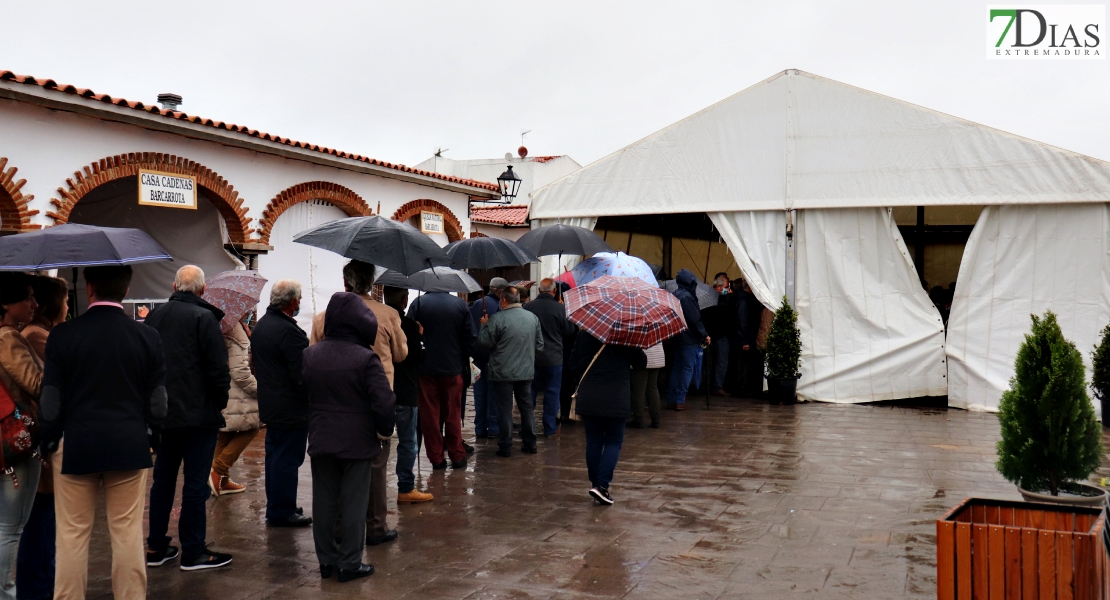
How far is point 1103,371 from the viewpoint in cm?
1062

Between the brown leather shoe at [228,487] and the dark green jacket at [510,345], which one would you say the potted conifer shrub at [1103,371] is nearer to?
the dark green jacket at [510,345]

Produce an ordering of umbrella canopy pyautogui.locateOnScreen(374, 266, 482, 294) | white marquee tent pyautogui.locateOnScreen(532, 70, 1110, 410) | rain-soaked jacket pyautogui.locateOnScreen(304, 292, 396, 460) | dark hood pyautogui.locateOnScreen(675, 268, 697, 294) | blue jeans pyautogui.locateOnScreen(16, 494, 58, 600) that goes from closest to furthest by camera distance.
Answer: blue jeans pyautogui.locateOnScreen(16, 494, 58, 600), rain-soaked jacket pyautogui.locateOnScreen(304, 292, 396, 460), umbrella canopy pyautogui.locateOnScreen(374, 266, 482, 294), white marquee tent pyautogui.locateOnScreen(532, 70, 1110, 410), dark hood pyautogui.locateOnScreen(675, 268, 697, 294)

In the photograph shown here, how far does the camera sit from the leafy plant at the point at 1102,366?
10.6 metres

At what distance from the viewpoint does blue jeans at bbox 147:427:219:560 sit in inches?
201

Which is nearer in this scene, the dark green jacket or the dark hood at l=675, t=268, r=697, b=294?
the dark green jacket

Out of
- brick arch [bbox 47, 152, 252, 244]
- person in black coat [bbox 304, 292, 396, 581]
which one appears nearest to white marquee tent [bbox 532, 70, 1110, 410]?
brick arch [bbox 47, 152, 252, 244]

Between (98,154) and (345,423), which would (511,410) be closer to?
(345,423)

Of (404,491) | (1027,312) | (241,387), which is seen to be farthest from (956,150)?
(241,387)

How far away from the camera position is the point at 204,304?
206 inches

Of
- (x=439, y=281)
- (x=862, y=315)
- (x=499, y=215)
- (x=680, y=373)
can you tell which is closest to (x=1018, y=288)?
(x=862, y=315)

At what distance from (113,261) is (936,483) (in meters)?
6.37

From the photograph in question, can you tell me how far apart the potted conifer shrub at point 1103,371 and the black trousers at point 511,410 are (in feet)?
22.8

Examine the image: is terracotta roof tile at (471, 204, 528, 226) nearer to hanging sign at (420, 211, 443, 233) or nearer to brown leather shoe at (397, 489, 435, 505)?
hanging sign at (420, 211, 443, 233)

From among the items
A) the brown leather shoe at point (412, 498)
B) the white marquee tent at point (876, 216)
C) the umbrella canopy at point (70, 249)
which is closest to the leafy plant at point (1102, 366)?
the white marquee tent at point (876, 216)
